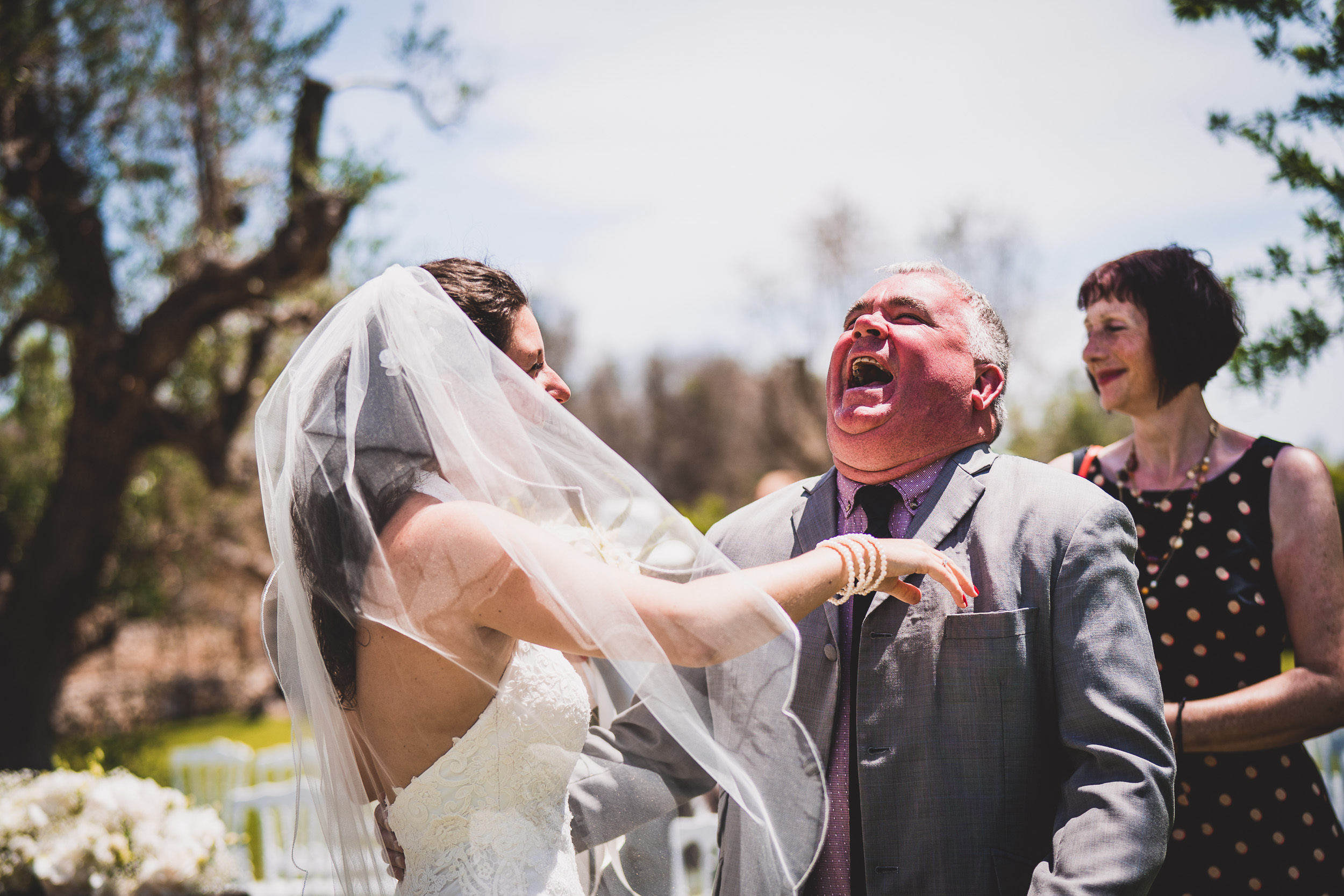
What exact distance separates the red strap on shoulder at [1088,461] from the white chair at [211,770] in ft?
19.0

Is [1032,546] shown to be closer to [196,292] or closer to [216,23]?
[196,292]

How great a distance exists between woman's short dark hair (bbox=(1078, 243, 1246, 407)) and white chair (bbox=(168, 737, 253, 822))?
617 cm

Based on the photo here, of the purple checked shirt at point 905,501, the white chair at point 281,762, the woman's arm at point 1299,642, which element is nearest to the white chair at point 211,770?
the white chair at point 281,762

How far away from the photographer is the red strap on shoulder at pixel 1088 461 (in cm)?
312

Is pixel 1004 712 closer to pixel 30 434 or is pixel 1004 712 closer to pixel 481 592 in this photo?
pixel 481 592

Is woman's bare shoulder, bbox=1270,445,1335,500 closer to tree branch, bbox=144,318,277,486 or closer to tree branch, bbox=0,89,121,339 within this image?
tree branch, bbox=144,318,277,486

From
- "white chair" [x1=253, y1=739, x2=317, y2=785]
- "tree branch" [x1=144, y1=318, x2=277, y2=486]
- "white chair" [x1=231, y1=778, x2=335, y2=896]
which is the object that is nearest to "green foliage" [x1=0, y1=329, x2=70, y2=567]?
"tree branch" [x1=144, y1=318, x2=277, y2=486]

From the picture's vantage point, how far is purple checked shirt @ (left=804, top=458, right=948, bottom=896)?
211cm

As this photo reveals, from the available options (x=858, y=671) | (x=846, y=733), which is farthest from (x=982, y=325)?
(x=846, y=733)

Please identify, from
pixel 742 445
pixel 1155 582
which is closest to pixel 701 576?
pixel 1155 582

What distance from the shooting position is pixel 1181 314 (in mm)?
2871

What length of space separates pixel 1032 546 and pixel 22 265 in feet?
33.6

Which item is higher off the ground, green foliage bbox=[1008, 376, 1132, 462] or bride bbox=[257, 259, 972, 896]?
bride bbox=[257, 259, 972, 896]

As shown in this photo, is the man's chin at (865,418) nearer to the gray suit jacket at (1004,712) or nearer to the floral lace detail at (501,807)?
the gray suit jacket at (1004,712)
